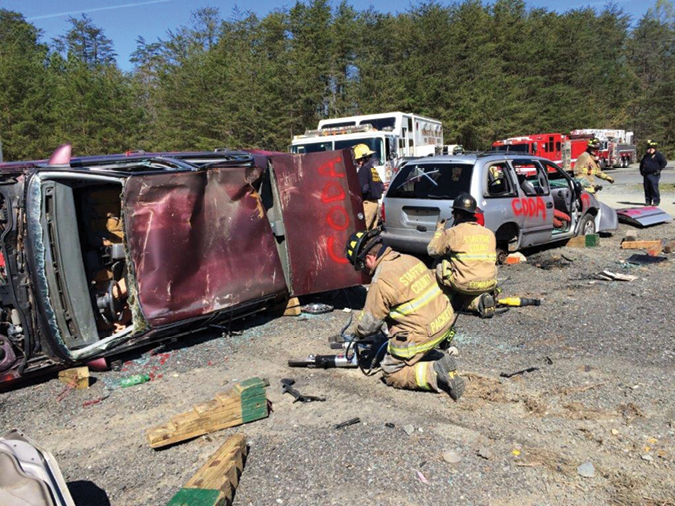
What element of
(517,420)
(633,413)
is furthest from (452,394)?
(633,413)

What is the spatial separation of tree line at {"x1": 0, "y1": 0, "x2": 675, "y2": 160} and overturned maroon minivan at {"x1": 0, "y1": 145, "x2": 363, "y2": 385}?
22.5m

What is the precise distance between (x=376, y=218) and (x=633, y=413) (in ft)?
18.6

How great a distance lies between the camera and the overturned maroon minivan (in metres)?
4.33

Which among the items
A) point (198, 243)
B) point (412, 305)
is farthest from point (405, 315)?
point (198, 243)

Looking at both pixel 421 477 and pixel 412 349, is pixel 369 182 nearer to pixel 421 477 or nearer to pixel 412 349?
pixel 412 349

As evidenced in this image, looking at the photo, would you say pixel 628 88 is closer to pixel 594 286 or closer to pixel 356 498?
pixel 594 286

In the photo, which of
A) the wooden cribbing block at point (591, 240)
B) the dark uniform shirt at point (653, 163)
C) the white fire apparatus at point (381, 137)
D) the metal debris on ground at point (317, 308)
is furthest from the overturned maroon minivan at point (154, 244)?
the dark uniform shirt at point (653, 163)

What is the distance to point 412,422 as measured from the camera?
3.76 metres

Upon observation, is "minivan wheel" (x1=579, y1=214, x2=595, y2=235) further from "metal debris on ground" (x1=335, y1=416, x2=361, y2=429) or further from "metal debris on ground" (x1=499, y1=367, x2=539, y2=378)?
"metal debris on ground" (x1=335, y1=416, x2=361, y2=429)

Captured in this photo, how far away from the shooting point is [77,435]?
3.84m

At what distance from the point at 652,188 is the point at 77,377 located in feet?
45.9

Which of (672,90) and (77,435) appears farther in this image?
(672,90)

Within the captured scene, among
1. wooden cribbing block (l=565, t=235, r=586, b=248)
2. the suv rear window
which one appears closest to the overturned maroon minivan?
the suv rear window

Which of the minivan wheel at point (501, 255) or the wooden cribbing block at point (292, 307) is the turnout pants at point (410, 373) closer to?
the wooden cribbing block at point (292, 307)
